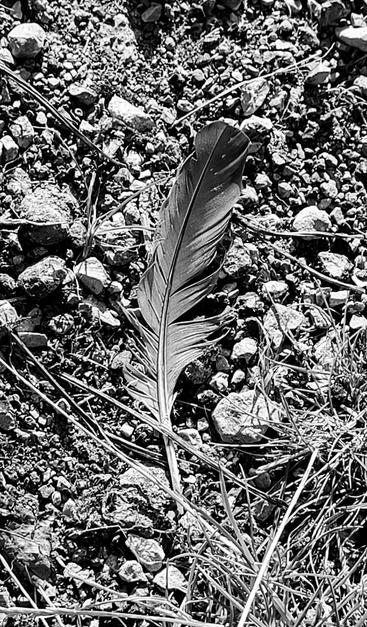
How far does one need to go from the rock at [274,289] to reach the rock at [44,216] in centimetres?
43

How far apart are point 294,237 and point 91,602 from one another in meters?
0.85

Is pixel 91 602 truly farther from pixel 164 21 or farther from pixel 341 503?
pixel 164 21

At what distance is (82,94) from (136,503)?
843 mm

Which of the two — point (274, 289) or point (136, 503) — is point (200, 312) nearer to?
point (274, 289)

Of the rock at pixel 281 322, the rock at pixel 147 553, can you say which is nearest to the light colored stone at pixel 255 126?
the rock at pixel 281 322

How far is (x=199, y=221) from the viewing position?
1843mm

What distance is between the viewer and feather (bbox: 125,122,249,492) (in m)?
1.83

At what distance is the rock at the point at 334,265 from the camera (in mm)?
1944

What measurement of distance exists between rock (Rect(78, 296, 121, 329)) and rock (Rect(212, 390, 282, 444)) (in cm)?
27

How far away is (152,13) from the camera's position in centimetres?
198

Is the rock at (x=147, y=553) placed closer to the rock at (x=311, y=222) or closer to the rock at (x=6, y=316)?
the rock at (x=6, y=316)

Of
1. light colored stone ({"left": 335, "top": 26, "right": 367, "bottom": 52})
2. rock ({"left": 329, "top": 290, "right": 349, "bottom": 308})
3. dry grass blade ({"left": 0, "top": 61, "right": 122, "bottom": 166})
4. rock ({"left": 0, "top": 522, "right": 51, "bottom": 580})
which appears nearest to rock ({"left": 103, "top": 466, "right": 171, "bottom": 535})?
rock ({"left": 0, "top": 522, "right": 51, "bottom": 580})

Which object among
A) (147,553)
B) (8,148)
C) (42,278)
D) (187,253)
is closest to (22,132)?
(8,148)

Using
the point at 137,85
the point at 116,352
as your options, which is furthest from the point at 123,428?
the point at 137,85
